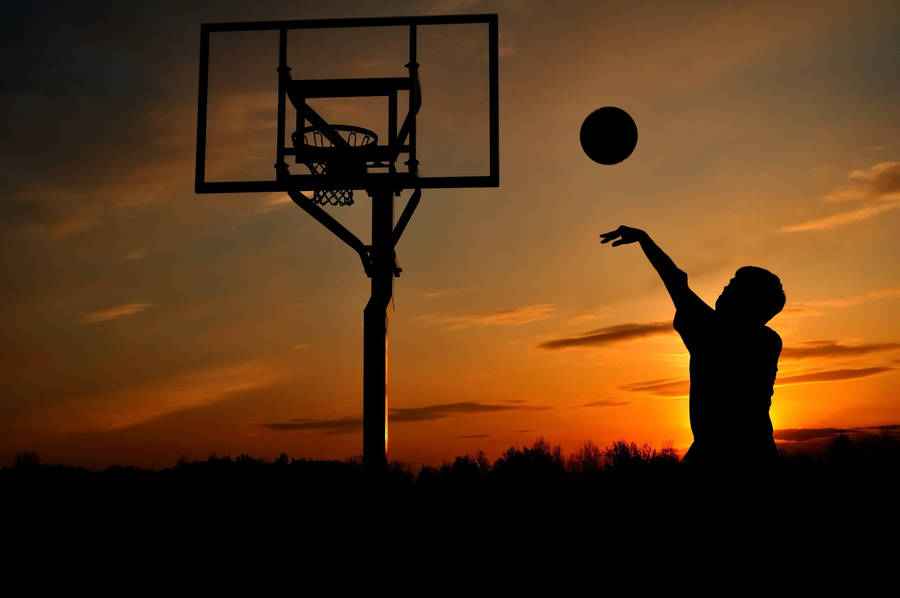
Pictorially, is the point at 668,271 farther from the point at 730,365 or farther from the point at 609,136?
the point at 609,136

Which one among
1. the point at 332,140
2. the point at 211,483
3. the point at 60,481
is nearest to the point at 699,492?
the point at 332,140

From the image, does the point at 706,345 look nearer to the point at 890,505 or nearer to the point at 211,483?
the point at 890,505

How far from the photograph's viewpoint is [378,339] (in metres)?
9.89

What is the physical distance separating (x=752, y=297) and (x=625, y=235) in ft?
2.14

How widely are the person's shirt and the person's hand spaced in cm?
26

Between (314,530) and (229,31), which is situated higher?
(229,31)

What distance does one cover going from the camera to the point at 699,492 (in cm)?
391

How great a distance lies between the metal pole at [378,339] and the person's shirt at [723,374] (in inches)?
241

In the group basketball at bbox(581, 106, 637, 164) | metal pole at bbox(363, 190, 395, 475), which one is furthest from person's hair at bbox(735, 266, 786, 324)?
metal pole at bbox(363, 190, 395, 475)

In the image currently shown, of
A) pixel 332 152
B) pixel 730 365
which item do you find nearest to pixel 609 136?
pixel 332 152

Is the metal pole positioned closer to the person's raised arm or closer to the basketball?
the basketball

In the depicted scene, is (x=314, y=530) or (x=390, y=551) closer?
(x=390, y=551)

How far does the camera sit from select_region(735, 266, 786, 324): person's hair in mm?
3967

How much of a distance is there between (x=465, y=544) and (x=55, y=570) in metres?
4.20
